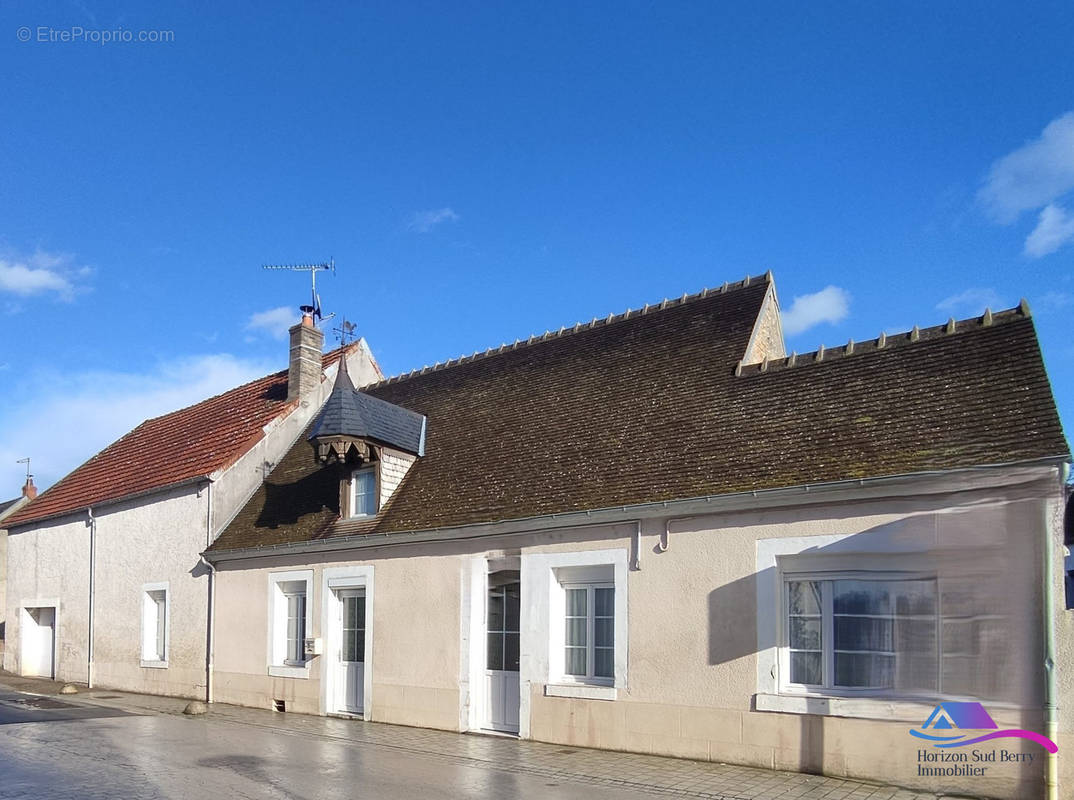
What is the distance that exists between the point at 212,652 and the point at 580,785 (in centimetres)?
1044

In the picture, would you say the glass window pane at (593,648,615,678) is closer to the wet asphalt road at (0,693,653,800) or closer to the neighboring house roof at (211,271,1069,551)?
the neighboring house roof at (211,271,1069,551)

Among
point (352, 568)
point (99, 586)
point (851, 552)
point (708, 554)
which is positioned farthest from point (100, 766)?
point (99, 586)

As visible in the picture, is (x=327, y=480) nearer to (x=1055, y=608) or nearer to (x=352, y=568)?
(x=352, y=568)

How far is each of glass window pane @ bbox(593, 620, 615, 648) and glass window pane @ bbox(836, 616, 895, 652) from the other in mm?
A: 3009

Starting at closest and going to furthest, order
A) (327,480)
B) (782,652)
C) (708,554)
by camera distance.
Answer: (782,652) → (708,554) → (327,480)

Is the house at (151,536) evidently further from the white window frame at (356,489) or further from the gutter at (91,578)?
the white window frame at (356,489)

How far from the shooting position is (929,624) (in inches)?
369

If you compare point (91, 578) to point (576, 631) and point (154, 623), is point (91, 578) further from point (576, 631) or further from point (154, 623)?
point (576, 631)

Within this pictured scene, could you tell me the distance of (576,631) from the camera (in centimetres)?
1223

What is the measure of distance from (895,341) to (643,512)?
3994 millimetres

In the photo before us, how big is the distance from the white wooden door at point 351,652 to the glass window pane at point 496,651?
287 centimetres

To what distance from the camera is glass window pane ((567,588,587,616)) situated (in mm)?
12203

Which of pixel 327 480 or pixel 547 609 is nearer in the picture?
pixel 547 609

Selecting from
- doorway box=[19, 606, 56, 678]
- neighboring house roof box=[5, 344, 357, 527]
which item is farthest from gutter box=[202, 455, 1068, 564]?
doorway box=[19, 606, 56, 678]
